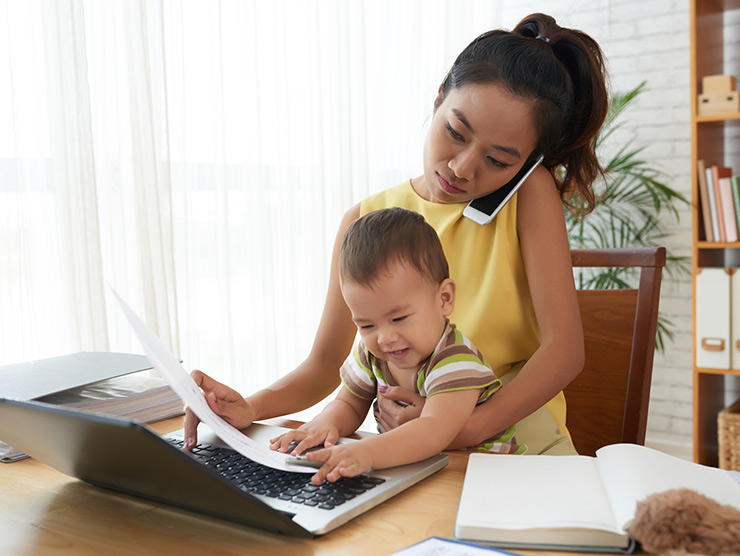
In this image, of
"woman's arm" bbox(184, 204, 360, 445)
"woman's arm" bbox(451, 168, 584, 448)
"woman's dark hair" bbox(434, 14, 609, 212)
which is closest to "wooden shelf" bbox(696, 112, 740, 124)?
"woman's dark hair" bbox(434, 14, 609, 212)

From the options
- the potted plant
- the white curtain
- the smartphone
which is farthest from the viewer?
the potted plant

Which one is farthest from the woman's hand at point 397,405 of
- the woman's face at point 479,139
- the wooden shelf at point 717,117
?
the wooden shelf at point 717,117

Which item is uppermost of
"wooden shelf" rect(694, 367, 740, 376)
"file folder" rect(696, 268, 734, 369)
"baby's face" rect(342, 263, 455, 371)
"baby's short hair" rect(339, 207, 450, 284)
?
"baby's short hair" rect(339, 207, 450, 284)

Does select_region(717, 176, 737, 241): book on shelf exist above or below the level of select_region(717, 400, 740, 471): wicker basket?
above

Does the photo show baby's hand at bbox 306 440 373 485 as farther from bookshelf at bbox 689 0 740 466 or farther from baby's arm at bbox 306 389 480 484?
bookshelf at bbox 689 0 740 466

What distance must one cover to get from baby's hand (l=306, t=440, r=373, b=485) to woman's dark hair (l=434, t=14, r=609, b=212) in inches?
25.4

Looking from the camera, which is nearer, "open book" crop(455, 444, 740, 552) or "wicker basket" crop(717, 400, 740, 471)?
"open book" crop(455, 444, 740, 552)

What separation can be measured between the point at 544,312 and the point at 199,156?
144cm

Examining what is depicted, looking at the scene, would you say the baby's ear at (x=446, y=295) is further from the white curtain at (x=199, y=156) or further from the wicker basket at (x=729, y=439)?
the wicker basket at (x=729, y=439)

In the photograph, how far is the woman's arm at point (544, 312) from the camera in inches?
41.4

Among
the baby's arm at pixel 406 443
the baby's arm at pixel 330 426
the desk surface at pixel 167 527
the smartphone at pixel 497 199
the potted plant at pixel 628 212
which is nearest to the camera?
the desk surface at pixel 167 527

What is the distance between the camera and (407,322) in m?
0.91

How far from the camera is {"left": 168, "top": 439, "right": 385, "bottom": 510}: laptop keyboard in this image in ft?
Result: 2.27

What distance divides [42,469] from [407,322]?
488 millimetres
